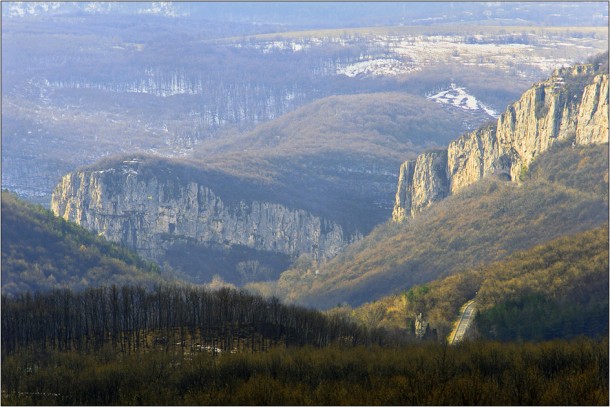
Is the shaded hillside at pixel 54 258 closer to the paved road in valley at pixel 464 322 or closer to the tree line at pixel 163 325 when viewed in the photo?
the paved road in valley at pixel 464 322

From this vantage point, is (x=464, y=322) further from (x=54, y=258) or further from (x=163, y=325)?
(x=54, y=258)

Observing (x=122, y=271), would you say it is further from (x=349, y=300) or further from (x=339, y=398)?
(x=339, y=398)

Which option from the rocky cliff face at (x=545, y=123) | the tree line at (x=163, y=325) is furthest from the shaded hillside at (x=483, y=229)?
the tree line at (x=163, y=325)

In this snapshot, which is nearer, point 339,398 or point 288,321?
point 339,398

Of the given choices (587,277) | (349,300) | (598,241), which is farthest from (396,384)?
(349,300)

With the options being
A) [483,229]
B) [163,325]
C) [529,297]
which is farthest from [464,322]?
[483,229]
